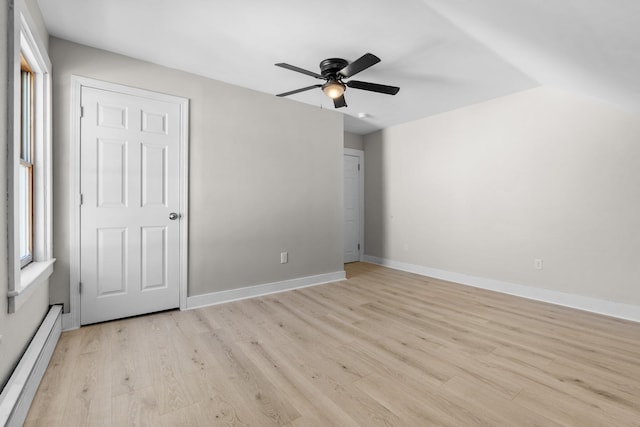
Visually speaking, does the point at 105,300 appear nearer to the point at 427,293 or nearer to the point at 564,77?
the point at 427,293

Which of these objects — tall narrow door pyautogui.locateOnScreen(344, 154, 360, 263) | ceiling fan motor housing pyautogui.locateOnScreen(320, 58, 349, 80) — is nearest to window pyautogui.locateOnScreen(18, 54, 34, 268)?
ceiling fan motor housing pyautogui.locateOnScreen(320, 58, 349, 80)

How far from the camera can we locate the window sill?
1.49 metres

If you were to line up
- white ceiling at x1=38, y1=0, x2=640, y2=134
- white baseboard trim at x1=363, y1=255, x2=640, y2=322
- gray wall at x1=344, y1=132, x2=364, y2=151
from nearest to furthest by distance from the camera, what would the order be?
1. white ceiling at x1=38, y1=0, x2=640, y2=134
2. white baseboard trim at x1=363, y1=255, x2=640, y2=322
3. gray wall at x1=344, y1=132, x2=364, y2=151

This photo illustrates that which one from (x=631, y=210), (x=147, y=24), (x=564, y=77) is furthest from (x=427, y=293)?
(x=147, y=24)

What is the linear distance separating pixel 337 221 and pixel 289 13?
8.88ft

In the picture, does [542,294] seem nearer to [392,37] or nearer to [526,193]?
[526,193]

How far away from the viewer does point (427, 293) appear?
3.66m

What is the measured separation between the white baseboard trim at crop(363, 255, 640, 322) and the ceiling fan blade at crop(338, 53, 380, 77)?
3115 mm

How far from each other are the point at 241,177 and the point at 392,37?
2.07m

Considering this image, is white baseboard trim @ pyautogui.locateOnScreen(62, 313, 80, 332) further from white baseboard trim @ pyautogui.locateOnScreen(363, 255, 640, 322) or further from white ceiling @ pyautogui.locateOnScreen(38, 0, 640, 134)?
white baseboard trim @ pyautogui.locateOnScreen(363, 255, 640, 322)

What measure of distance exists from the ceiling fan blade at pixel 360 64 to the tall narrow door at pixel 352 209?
3.00 metres

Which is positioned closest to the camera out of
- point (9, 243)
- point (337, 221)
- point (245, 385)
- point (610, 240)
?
point (9, 243)

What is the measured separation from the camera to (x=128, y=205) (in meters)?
2.78

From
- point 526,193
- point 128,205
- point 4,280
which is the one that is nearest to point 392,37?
point 526,193
